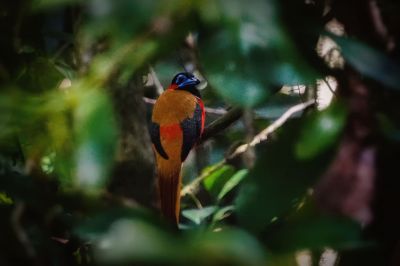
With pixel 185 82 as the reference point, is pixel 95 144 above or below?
above

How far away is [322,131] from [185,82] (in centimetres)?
129

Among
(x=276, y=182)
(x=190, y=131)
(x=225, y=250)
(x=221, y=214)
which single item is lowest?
(x=190, y=131)

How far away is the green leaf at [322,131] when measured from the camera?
0.49 meters

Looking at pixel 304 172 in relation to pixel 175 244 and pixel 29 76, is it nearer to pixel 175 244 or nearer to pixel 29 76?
pixel 175 244

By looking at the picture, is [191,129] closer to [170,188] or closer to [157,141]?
[157,141]

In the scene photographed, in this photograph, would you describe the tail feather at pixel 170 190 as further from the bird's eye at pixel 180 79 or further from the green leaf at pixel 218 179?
the bird's eye at pixel 180 79

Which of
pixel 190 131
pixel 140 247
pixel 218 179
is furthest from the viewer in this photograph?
pixel 190 131

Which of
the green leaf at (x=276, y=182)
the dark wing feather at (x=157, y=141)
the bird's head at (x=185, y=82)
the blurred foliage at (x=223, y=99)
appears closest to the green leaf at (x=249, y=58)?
the blurred foliage at (x=223, y=99)

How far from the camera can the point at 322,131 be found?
0.49 m

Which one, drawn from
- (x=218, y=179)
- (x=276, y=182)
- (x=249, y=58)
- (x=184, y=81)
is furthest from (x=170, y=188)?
(x=249, y=58)

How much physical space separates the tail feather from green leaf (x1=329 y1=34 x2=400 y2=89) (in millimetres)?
799

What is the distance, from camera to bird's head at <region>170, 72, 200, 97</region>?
173 cm

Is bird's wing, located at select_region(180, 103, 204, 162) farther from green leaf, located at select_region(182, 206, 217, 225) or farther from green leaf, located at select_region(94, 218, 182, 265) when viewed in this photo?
green leaf, located at select_region(94, 218, 182, 265)

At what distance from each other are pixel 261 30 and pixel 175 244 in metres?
0.18
